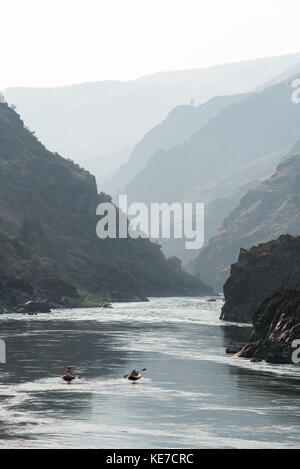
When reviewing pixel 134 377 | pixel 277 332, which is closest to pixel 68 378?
pixel 134 377

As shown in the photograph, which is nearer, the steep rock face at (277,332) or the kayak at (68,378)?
the kayak at (68,378)

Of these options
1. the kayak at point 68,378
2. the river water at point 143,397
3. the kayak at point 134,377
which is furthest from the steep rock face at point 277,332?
the kayak at point 68,378

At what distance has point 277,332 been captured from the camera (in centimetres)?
11569

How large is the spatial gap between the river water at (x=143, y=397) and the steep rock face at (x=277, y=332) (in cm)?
327

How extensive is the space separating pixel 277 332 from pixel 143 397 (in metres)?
36.9

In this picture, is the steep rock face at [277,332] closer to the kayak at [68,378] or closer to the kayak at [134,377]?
the kayak at [134,377]

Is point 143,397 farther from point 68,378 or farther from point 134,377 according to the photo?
point 68,378

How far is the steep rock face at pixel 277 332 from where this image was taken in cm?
11094

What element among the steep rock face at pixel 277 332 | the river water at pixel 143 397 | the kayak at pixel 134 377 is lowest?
the river water at pixel 143 397

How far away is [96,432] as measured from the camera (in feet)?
215

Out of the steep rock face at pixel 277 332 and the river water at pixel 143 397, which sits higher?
the steep rock face at pixel 277 332

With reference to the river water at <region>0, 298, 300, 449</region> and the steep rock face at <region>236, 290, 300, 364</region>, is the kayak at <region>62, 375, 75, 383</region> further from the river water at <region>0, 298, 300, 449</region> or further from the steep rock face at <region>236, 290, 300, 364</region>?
the steep rock face at <region>236, 290, 300, 364</region>
